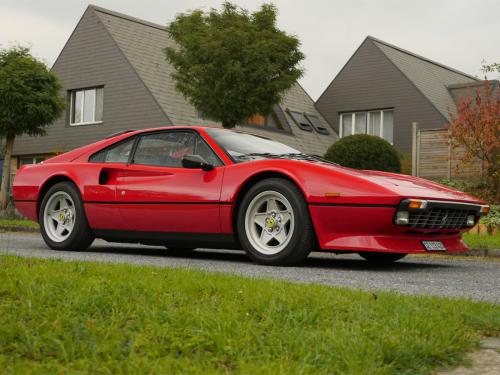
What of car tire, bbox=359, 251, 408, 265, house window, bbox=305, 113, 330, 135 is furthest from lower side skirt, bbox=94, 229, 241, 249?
house window, bbox=305, 113, 330, 135

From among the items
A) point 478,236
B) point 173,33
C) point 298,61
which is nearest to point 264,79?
point 298,61

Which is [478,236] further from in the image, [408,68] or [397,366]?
[408,68]

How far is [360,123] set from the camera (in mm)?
29188

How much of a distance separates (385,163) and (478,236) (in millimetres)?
8902

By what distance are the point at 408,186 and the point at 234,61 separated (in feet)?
42.7

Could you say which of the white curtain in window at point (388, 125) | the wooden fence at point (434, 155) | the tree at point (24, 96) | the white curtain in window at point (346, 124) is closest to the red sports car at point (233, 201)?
the wooden fence at point (434, 155)

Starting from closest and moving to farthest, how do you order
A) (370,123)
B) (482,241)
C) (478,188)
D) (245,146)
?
(245,146) → (482,241) → (478,188) → (370,123)

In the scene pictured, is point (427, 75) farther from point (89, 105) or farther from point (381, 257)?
point (381, 257)

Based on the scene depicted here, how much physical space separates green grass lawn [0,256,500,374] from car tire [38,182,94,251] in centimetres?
358

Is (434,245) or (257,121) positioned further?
(257,121)

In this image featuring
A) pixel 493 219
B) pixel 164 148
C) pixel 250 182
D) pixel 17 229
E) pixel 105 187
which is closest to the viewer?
pixel 250 182

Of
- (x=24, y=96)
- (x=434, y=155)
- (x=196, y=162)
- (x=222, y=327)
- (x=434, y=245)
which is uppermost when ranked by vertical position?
(x=24, y=96)

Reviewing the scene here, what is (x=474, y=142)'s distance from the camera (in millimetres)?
16047

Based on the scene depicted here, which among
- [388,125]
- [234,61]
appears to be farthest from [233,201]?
[388,125]
